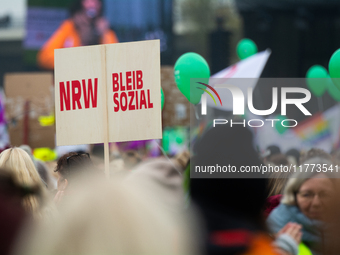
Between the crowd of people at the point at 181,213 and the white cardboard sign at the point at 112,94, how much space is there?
486 mm

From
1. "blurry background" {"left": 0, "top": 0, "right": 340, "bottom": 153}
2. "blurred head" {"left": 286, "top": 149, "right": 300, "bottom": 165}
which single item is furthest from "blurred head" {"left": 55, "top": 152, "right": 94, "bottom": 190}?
"blurry background" {"left": 0, "top": 0, "right": 340, "bottom": 153}

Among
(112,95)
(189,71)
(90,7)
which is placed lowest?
(112,95)

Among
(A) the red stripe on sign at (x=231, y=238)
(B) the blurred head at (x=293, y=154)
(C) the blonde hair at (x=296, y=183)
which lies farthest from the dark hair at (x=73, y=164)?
(B) the blurred head at (x=293, y=154)

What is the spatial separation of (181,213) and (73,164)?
1358 mm

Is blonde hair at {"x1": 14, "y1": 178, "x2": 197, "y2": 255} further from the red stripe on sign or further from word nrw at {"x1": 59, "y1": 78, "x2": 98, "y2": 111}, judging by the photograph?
word nrw at {"x1": 59, "y1": 78, "x2": 98, "y2": 111}

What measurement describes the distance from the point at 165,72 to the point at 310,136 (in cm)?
222

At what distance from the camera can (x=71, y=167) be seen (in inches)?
104

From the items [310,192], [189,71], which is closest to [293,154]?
[189,71]

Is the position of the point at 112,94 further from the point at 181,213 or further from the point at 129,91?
the point at 181,213

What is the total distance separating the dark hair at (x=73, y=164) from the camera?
263 cm

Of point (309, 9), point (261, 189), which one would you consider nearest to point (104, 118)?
point (261, 189)

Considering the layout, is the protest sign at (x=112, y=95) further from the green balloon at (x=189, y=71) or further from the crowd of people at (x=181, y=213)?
the green balloon at (x=189, y=71)

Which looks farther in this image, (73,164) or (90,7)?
(90,7)

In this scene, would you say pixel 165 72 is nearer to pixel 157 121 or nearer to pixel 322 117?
pixel 322 117
